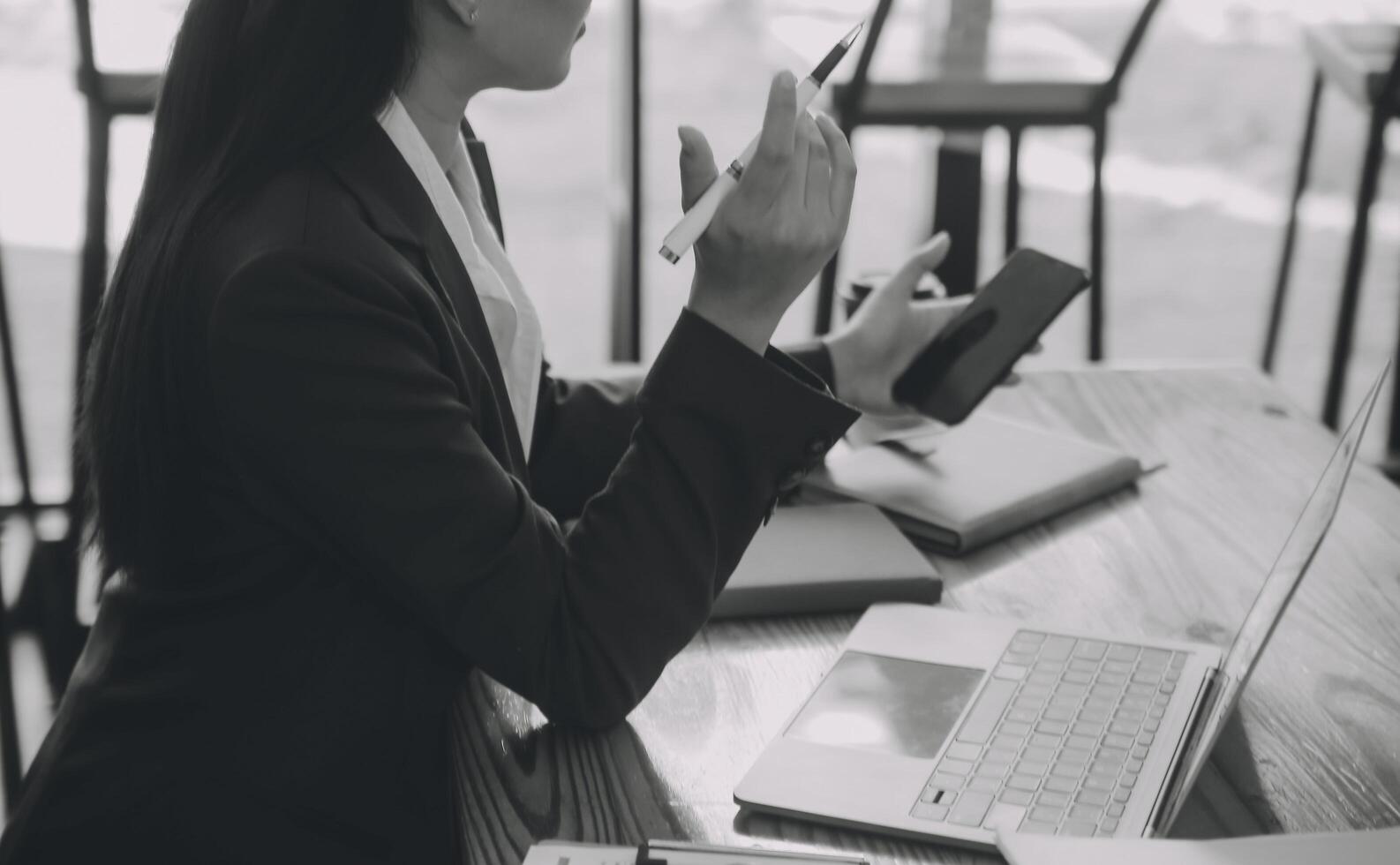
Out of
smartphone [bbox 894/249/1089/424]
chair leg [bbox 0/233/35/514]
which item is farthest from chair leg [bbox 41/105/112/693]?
smartphone [bbox 894/249/1089/424]

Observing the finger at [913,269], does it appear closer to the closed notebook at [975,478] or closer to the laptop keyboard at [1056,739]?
the closed notebook at [975,478]

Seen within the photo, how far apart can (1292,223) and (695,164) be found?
2222 millimetres

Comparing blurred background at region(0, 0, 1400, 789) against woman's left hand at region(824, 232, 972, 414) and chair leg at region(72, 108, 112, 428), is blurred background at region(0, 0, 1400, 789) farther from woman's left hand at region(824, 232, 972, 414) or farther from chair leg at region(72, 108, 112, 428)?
woman's left hand at region(824, 232, 972, 414)

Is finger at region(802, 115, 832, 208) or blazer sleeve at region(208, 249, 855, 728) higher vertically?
finger at region(802, 115, 832, 208)

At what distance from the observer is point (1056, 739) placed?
2.68 ft

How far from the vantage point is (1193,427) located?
134 centimetres

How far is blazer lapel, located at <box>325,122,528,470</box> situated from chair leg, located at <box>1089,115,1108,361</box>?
5.23ft

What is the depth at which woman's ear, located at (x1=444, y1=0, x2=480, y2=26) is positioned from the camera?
0.93m

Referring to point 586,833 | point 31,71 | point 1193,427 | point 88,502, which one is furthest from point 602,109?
point 586,833

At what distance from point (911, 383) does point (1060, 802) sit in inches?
21.5

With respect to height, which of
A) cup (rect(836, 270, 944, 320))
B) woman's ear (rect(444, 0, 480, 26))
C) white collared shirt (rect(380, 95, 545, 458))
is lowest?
cup (rect(836, 270, 944, 320))

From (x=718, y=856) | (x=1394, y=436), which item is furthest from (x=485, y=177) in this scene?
(x=1394, y=436)

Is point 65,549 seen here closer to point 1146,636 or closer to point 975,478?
point 975,478

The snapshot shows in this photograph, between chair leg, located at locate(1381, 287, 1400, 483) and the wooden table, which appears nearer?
the wooden table
